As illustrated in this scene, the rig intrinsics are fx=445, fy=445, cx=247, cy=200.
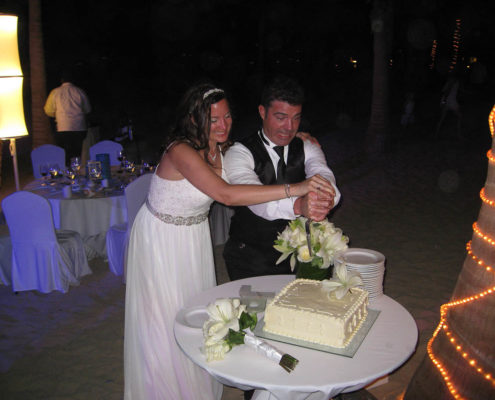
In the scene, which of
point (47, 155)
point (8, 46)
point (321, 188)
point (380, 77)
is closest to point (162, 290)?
point (321, 188)

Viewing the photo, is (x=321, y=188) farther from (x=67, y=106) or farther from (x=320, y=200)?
(x=67, y=106)

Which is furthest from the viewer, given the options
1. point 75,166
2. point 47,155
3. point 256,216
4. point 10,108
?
point 47,155

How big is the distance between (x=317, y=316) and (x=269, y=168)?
135cm

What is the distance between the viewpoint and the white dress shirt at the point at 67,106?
30.0 ft

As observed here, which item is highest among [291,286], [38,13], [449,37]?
[449,37]

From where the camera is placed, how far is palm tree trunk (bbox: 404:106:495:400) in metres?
2.12

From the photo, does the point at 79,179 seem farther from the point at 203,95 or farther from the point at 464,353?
the point at 464,353

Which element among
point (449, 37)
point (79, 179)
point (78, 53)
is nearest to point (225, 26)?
point (78, 53)

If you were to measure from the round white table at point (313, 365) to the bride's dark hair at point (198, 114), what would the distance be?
113cm

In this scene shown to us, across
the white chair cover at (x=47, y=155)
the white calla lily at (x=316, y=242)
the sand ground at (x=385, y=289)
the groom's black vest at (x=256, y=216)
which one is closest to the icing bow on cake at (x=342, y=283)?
the white calla lily at (x=316, y=242)

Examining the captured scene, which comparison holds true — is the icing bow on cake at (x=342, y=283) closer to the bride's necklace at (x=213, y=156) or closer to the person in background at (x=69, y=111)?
the bride's necklace at (x=213, y=156)

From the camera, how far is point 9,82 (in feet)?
16.2

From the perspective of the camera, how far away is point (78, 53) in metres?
27.3

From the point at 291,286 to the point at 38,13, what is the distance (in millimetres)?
10849
